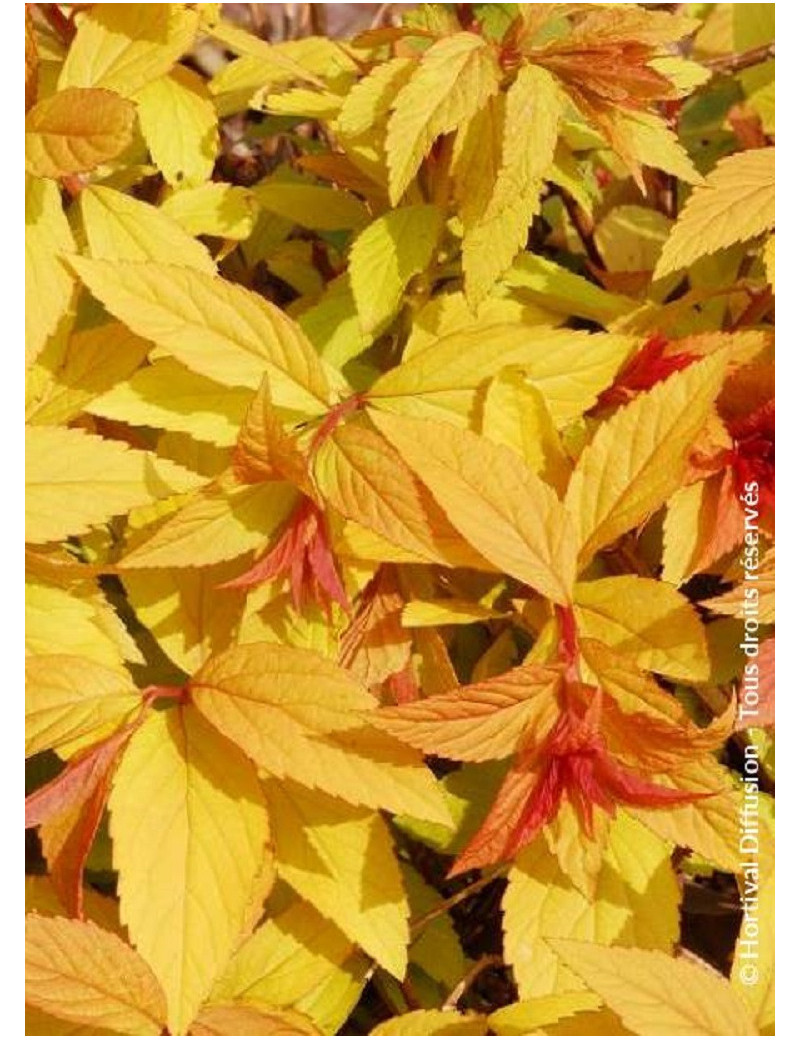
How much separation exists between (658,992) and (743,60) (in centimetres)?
100

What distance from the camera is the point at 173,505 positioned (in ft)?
3.23

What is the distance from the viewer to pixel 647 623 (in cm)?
91

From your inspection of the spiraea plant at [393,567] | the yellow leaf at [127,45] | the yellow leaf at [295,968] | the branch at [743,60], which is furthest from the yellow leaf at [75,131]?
the branch at [743,60]

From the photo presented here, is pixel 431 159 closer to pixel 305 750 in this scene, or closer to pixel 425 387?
pixel 425 387

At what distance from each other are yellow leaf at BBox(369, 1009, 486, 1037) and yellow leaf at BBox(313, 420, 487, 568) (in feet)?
1.03

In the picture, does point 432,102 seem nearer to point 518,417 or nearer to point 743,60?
point 518,417

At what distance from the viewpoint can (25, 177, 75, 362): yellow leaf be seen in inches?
37.9

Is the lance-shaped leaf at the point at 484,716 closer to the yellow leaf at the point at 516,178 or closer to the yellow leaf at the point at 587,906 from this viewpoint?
the yellow leaf at the point at 587,906

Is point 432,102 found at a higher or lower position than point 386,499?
higher

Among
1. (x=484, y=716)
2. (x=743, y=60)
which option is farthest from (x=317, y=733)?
(x=743, y=60)

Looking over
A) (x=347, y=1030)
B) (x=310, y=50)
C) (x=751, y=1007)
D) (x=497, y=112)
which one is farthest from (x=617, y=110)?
(x=347, y=1030)

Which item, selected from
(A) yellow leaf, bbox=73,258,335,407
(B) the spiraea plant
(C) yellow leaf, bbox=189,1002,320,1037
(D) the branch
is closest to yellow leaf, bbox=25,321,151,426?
(B) the spiraea plant

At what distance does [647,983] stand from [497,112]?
0.63 m

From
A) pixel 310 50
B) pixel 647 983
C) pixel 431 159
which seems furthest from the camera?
pixel 310 50
